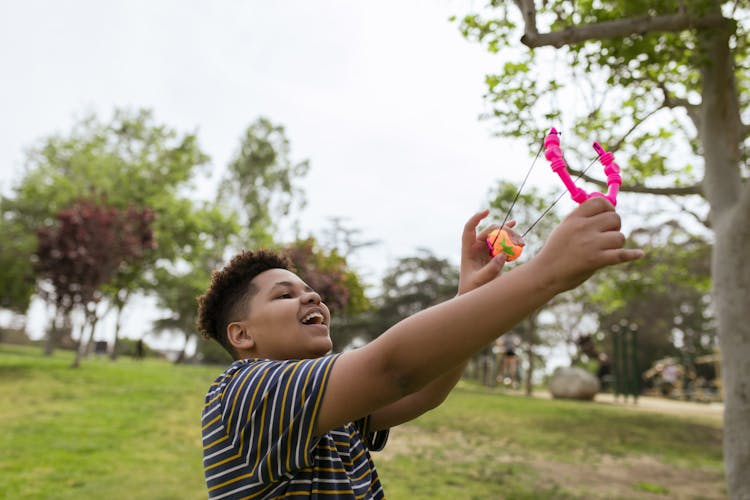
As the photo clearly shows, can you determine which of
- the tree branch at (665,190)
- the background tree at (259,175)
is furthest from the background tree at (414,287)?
the tree branch at (665,190)

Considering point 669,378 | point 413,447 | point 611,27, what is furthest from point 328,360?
point 669,378

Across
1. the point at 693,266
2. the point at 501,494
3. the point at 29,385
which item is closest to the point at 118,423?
the point at 29,385

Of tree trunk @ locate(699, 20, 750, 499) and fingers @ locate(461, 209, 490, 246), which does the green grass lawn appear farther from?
fingers @ locate(461, 209, 490, 246)

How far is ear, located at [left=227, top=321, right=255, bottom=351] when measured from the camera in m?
1.80

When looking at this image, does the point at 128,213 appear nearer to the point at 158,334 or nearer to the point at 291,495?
the point at 291,495

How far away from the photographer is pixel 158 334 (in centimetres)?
4328

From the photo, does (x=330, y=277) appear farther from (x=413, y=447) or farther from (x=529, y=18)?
(x=529, y=18)

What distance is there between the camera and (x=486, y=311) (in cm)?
117

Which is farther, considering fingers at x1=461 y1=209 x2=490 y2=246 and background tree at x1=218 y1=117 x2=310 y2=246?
background tree at x1=218 y1=117 x2=310 y2=246

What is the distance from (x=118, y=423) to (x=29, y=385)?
390 centimetres

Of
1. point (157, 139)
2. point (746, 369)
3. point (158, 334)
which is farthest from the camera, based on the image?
point (158, 334)

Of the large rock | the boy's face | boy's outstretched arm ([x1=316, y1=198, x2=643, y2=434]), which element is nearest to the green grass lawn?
the large rock

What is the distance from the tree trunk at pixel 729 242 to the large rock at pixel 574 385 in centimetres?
1279

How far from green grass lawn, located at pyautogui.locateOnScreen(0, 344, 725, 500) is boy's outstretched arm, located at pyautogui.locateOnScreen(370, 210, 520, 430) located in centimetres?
505
